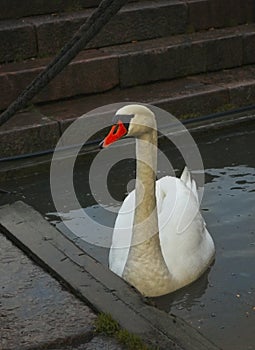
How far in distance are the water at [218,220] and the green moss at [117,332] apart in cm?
90

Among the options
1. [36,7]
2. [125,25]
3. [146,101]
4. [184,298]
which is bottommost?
[184,298]

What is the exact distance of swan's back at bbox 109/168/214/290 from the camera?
194 inches

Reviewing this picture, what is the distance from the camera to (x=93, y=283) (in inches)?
157

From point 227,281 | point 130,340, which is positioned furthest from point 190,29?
point 130,340

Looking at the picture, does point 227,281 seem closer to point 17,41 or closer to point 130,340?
point 130,340

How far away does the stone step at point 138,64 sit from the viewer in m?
7.71

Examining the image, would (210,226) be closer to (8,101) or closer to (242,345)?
(242,345)

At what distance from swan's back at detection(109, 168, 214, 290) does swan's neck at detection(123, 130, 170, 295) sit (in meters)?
0.15

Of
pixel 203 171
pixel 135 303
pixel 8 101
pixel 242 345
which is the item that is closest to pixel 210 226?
pixel 203 171

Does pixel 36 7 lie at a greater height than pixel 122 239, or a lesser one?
greater

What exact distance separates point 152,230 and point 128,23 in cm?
436

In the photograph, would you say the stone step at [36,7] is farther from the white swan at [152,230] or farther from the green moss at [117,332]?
the green moss at [117,332]

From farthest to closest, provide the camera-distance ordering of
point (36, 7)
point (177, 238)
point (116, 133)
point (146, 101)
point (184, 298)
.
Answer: point (36, 7)
point (146, 101)
point (177, 238)
point (184, 298)
point (116, 133)

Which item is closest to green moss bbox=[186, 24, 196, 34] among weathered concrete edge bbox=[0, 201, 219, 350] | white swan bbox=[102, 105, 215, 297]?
white swan bbox=[102, 105, 215, 297]
